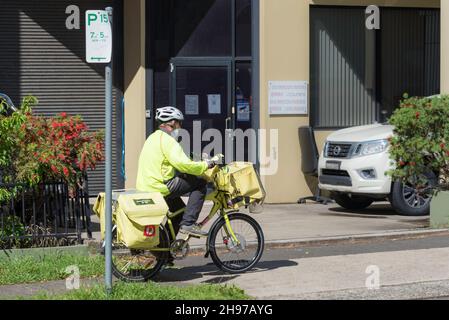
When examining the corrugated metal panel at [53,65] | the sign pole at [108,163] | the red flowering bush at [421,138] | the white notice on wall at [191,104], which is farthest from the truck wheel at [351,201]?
the sign pole at [108,163]

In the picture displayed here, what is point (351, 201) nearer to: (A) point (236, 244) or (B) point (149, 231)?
(A) point (236, 244)

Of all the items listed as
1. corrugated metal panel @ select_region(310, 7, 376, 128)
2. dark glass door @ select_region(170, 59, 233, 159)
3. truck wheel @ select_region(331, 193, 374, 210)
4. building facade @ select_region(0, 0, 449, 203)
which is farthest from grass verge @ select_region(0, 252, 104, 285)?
corrugated metal panel @ select_region(310, 7, 376, 128)

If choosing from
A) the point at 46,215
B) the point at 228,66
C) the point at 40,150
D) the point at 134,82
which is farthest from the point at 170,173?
the point at 134,82

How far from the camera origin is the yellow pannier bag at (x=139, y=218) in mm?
8938

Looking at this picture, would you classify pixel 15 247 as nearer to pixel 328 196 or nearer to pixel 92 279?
pixel 92 279

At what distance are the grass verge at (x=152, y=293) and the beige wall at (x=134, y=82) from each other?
8278mm

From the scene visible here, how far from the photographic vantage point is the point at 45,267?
996 cm

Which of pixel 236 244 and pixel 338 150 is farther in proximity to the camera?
pixel 338 150

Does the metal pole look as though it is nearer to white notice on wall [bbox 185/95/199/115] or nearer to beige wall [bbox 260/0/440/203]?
beige wall [bbox 260/0/440/203]

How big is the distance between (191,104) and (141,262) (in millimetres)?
7537

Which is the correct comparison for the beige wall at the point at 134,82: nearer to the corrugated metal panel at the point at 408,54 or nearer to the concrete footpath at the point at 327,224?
the concrete footpath at the point at 327,224

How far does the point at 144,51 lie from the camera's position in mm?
16688
